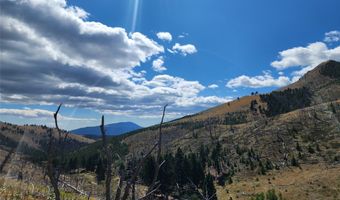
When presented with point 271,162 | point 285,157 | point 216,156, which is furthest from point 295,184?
point 216,156

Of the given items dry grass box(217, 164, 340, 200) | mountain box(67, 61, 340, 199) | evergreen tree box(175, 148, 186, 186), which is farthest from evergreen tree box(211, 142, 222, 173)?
evergreen tree box(175, 148, 186, 186)

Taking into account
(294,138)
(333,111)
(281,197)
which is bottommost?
(281,197)

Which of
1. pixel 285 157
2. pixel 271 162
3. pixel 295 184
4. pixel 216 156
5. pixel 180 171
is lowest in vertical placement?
pixel 295 184

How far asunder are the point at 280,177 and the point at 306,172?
8448 millimetres

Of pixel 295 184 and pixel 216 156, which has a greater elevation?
pixel 216 156

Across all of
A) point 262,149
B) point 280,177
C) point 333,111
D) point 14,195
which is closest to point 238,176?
point 280,177

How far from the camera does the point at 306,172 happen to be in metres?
120

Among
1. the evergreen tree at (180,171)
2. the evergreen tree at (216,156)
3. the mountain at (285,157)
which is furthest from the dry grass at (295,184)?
the evergreen tree at (180,171)

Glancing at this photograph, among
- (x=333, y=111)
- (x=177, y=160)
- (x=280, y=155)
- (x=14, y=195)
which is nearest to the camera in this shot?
(x=14, y=195)

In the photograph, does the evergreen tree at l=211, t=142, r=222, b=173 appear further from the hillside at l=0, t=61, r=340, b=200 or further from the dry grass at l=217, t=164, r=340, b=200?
the dry grass at l=217, t=164, r=340, b=200

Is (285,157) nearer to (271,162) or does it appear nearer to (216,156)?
(271,162)

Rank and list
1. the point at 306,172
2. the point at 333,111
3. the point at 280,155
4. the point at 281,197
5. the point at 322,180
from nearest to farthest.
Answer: the point at 281,197, the point at 322,180, the point at 306,172, the point at 280,155, the point at 333,111

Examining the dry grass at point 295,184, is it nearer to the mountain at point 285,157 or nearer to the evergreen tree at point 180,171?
the mountain at point 285,157

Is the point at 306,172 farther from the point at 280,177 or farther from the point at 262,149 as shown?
A: the point at 262,149
